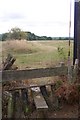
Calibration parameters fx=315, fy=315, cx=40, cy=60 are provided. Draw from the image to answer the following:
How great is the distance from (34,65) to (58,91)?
0.32m

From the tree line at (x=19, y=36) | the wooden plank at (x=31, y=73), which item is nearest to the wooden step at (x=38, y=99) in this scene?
the wooden plank at (x=31, y=73)

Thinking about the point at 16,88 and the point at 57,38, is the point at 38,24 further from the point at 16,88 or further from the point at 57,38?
the point at 16,88

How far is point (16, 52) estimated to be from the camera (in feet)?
7.92

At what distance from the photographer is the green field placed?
93.9 inches

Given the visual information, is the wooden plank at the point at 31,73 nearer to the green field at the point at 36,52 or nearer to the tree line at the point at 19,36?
the green field at the point at 36,52

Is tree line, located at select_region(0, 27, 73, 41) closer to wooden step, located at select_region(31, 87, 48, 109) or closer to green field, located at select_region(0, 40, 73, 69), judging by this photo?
green field, located at select_region(0, 40, 73, 69)

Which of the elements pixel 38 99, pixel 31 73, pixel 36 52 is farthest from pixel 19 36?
pixel 38 99

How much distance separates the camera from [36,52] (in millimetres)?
2457

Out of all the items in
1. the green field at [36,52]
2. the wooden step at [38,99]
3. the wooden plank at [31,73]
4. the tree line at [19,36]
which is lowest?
the wooden step at [38,99]

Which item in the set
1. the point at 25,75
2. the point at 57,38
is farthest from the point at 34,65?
the point at 57,38

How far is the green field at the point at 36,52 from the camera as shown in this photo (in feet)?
7.82

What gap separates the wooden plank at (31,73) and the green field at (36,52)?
41 mm

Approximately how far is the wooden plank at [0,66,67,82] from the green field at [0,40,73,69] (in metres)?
0.04

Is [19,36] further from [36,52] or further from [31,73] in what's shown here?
[31,73]
